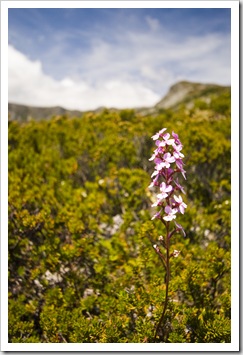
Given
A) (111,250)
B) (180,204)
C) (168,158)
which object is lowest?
(111,250)

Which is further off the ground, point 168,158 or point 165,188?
point 168,158

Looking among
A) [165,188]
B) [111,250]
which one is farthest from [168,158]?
[111,250]

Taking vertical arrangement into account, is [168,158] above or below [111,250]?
above

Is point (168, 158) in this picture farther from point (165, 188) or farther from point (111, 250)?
point (111, 250)

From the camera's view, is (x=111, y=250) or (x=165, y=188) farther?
(x=111, y=250)

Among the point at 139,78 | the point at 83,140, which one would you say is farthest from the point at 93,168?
the point at 139,78

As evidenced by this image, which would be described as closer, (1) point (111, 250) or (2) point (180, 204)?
(2) point (180, 204)

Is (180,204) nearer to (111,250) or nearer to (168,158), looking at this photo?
(168,158)

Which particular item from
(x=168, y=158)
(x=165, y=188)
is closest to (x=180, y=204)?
(x=165, y=188)

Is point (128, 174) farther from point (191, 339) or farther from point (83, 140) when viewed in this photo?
point (191, 339)
